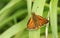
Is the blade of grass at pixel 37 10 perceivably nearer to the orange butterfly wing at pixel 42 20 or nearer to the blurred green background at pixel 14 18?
the orange butterfly wing at pixel 42 20

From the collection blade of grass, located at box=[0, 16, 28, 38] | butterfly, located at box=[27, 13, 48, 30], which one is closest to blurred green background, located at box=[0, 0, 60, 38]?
blade of grass, located at box=[0, 16, 28, 38]

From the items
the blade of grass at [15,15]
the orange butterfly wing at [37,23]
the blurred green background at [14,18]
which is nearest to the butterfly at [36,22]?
the orange butterfly wing at [37,23]

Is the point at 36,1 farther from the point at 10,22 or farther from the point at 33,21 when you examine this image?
the point at 10,22

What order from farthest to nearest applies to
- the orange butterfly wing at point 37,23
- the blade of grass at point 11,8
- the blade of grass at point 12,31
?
1. the blade of grass at point 11,8
2. the blade of grass at point 12,31
3. the orange butterfly wing at point 37,23

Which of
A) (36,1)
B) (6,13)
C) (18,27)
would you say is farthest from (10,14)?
(36,1)

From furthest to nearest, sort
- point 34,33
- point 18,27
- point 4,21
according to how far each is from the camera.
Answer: point 4,21, point 18,27, point 34,33

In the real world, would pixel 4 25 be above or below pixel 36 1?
below

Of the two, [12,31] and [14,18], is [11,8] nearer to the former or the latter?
[14,18]

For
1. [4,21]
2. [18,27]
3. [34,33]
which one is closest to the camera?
[34,33]
